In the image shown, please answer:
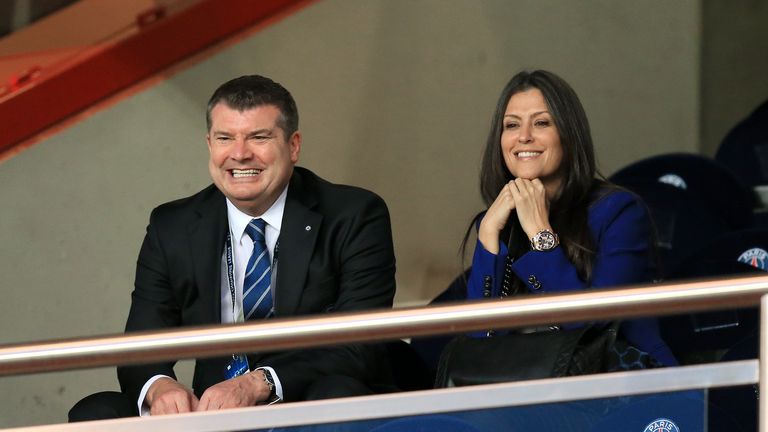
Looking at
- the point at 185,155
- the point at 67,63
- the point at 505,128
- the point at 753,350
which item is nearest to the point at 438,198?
the point at 185,155

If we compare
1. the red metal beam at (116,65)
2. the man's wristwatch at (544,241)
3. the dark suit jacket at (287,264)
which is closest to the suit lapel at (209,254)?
the dark suit jacket at (287,264)

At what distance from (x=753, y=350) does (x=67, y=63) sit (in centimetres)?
215

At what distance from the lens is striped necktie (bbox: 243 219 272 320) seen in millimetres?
2721

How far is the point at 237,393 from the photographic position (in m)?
2.42

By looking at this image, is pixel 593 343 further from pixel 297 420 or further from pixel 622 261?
pixel 297 420

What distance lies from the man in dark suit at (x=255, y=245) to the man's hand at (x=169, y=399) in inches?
2.6

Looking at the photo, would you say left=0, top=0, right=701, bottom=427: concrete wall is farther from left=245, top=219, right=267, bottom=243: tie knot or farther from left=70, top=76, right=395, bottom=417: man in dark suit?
left=245, top=219, right=267, bottom=243: tie knot

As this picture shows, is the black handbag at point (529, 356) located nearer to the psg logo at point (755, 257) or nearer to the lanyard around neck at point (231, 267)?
the lanyard around neck at point (231, 267)

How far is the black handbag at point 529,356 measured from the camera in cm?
229

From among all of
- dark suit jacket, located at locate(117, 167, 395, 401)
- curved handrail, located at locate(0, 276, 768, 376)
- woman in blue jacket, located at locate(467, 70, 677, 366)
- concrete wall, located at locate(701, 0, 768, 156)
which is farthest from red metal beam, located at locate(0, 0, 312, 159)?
curved handrail, located at locate(0, 276, 768, 376)

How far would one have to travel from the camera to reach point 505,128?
2.84m

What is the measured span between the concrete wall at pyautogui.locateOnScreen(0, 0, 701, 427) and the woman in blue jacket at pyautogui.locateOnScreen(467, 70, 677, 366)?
4.27 ft

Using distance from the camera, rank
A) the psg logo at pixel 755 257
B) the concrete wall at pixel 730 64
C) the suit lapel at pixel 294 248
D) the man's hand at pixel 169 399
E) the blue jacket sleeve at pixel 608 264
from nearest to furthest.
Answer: the man's hand at pixel 169 399 < the blue jacket sleeve at pixel 608 264 < the suit lapel at pixel 294 248 < the psg logo at pixel 755 257 < the concrete wall at pixel 730 64

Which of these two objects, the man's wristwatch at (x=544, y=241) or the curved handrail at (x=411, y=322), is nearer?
the curved handrail at (x=411, y=322)
